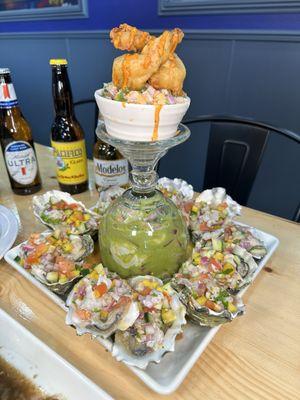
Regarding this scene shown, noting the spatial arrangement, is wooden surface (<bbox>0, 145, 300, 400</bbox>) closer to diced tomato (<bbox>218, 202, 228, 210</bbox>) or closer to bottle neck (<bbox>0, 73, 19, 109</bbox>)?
diced tomato (<bbox>218, 202, 228, 210</bbox>)

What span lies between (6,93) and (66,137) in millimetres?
162

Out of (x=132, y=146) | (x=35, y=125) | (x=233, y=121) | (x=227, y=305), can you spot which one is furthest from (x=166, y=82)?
(x=35, y=125)

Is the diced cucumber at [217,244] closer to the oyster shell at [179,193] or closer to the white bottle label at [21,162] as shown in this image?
the oyster shell at [179,193]

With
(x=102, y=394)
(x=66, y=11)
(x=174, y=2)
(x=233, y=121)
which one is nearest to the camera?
(x=102, y=394)

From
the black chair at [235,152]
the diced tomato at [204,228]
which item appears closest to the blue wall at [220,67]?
the black chair at [235,152]

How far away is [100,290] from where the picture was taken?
1.23ft

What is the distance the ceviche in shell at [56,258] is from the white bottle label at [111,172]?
229 mm

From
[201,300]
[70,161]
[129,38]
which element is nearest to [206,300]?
[201,300]

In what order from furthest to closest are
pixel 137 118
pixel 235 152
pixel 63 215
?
pixel 235 152
pixel 63 215
pixel 137 118

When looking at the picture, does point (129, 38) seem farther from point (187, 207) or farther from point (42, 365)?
point (42, 365)

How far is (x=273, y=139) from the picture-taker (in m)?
1.28

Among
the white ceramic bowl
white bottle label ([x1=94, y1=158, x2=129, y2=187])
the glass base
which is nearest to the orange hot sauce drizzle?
the white ceramic bowl

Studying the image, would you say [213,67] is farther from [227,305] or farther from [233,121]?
[227,305]

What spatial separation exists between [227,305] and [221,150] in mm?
604
